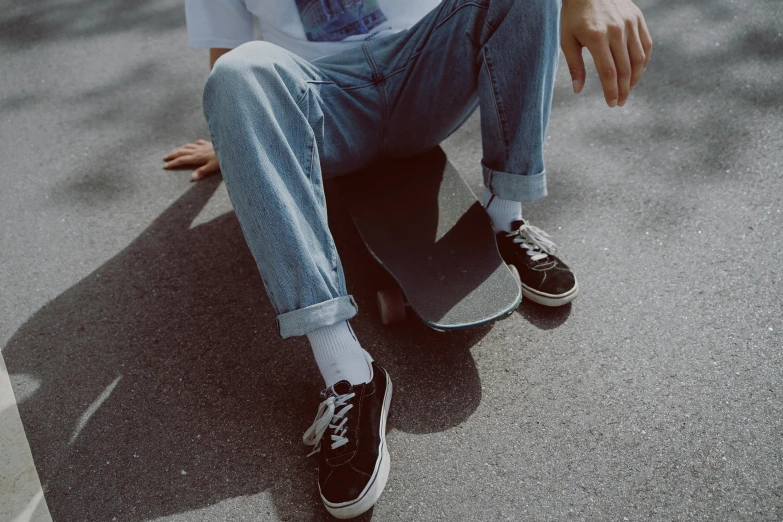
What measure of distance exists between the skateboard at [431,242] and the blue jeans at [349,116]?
90 mm

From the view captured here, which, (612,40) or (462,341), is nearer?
(612,40)

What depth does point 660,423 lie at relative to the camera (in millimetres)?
1227

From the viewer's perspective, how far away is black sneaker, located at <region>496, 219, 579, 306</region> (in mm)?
1415

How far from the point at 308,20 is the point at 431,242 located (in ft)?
1.98

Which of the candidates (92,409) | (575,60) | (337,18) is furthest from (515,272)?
(92,409)

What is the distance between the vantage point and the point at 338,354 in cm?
118

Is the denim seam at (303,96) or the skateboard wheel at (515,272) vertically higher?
the denim seam at (303,96)

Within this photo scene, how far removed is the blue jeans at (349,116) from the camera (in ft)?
3.53

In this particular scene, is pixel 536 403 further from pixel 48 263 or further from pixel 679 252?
pixel 48 263

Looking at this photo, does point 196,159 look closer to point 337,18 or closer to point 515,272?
point 337,18

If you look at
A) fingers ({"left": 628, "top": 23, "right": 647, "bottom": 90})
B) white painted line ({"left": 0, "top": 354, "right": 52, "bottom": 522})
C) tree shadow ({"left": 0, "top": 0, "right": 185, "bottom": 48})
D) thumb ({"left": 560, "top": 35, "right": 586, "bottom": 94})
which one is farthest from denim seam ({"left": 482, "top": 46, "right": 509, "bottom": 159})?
tree shadow ({"left": 0, "top": 0, "right": 185, "bottom": 48})

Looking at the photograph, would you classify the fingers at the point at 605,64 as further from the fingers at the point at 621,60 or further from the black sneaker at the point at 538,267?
the black sneaker at the point at 538,267

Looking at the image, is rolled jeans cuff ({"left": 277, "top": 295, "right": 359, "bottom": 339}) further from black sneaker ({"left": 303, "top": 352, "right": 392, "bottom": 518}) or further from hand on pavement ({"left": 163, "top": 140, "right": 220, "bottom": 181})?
hand on pavement ({"left": 163, "top": 140, "right": 220, "bottom": 181})

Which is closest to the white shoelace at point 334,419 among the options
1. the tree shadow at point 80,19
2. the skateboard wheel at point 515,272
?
the skateboard wheel at point 515,272
